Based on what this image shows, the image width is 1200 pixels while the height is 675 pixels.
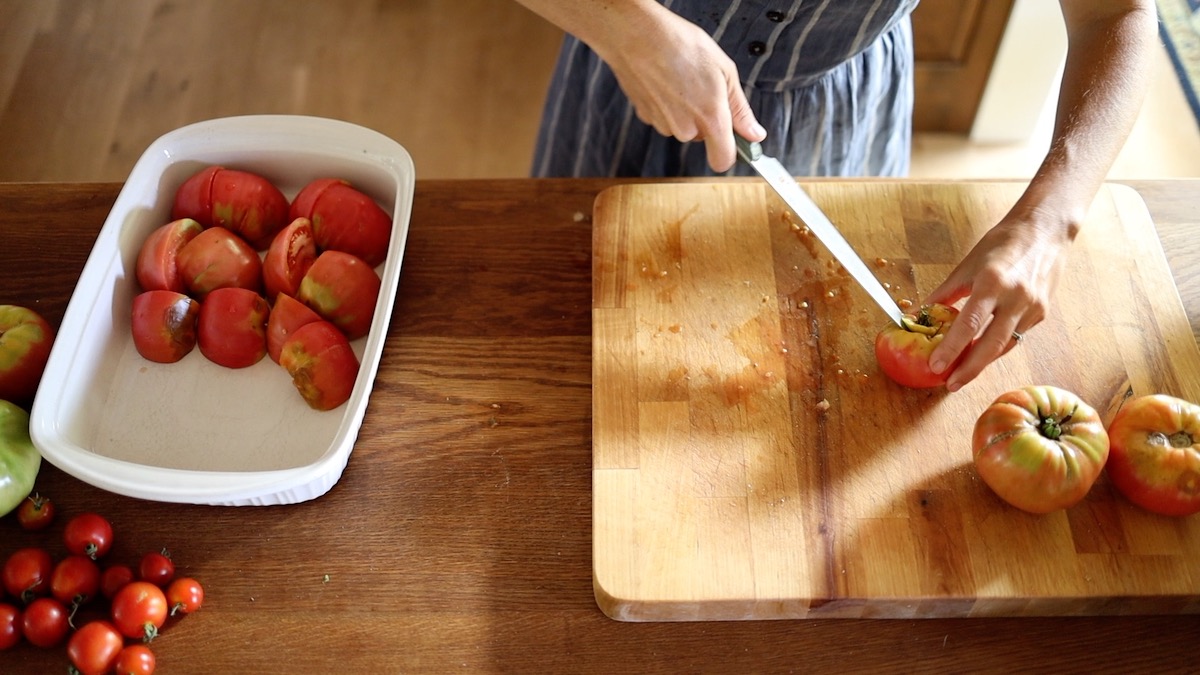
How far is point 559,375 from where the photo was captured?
3.73ft

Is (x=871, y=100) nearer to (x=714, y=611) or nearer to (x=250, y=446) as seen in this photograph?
(x=714, y=611)

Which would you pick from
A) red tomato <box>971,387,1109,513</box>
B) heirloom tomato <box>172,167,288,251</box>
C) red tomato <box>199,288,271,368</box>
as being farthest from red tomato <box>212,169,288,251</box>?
red tomato <box>971,387,1109,513</box>

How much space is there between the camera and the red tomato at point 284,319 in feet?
3.59

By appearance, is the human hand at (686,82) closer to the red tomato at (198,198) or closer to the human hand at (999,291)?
the human hand at (999,291)

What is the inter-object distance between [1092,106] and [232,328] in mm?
1006

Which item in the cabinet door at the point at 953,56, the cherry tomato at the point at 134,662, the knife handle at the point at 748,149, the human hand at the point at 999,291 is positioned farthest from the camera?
the cabinet door at the point at 953,56

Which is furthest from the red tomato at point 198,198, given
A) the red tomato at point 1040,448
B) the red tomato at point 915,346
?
the red tomato at point 1040,448

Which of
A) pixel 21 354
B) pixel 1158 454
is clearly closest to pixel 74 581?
pixel 21 354

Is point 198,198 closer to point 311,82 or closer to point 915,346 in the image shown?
point 915,346

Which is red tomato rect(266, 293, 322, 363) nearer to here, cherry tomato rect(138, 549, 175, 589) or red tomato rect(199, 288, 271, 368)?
red tomato rect(199, 288, 271, 368)

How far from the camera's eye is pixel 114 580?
98cm

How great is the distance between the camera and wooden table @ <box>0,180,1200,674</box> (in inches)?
37.8

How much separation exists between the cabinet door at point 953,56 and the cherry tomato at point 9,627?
2.03 m

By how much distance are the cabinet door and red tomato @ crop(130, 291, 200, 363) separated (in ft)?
5.71
